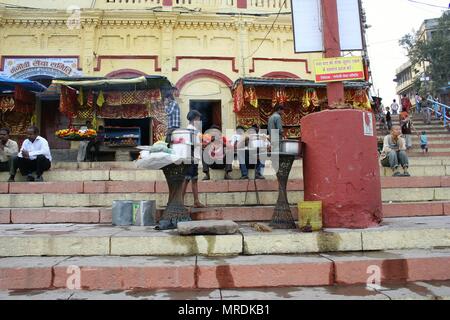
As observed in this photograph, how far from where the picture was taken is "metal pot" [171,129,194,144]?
19.2 ft

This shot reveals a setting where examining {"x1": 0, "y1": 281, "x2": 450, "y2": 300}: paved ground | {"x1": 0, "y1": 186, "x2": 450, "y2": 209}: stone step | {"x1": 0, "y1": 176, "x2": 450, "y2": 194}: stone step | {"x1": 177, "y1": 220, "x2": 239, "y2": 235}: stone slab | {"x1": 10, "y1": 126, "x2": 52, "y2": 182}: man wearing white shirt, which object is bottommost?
{"x1": 0, "y1": 281, "x2": 450, "y2": 300}: paved ground

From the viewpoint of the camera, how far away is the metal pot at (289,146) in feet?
17.7

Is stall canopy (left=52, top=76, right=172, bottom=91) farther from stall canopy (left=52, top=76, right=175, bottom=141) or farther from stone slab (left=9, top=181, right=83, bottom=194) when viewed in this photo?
stone slab (left=9, top=181, right=83, bottom=194)

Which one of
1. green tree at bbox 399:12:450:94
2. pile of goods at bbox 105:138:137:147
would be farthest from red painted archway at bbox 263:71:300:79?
green tree at bbox 399:12:450:94

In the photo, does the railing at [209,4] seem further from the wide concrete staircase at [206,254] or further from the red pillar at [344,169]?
the red pillar at [344,169]

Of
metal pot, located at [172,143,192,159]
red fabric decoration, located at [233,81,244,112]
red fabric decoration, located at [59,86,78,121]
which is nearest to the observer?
metal pot, located at [172,143,192,159]

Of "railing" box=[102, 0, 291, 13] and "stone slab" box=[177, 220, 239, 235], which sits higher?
"railing" box=[102, 0, 291, 13]

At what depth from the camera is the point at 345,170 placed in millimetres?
5176

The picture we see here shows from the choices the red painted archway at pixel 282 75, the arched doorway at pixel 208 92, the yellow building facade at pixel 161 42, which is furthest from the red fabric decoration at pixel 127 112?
the red painted archway at pixel 282 75

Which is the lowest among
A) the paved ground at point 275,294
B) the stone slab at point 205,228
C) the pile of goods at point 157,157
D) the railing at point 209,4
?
the paved ground at point 275,294

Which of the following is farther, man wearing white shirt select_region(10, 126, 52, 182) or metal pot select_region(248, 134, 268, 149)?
metal pot select_region(248, 134, 268, 149)

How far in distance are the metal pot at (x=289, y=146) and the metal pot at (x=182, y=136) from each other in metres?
1.47

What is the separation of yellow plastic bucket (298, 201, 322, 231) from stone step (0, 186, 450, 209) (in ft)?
6.14
